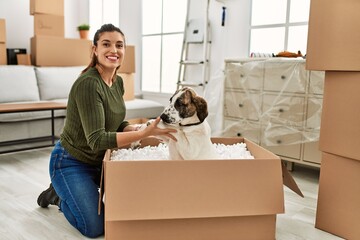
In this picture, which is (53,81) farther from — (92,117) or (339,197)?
(339,197)

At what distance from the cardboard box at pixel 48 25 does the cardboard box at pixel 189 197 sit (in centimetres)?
383

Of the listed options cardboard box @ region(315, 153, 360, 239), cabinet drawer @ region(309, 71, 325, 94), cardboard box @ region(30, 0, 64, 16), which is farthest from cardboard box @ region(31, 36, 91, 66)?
cardboard box @ region(315, 153, 360, 239)

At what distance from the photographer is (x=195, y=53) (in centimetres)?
442

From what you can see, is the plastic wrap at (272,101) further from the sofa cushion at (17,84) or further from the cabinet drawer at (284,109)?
the sofa cushion at (17,84)

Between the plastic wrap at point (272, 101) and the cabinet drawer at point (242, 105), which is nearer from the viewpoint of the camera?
the plastic wrap at point (272, 101)

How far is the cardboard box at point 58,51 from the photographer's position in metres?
4.37

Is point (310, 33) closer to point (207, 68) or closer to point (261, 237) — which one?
point (261, 237)

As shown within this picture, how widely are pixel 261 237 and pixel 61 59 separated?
12.4 feet

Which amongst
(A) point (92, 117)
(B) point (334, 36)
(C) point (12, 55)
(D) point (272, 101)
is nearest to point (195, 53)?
(D) point (272, 101)

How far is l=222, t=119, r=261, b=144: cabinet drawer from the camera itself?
3061 mm

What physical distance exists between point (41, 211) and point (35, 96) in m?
2.32

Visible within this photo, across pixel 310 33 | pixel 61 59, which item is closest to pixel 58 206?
pixel 310 33

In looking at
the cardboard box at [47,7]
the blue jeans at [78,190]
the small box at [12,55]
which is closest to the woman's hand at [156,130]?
the blue jeans at [78,190]

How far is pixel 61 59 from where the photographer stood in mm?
4562
